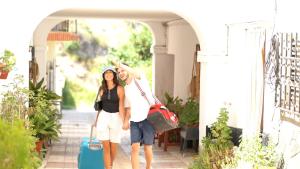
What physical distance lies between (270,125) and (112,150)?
265cm

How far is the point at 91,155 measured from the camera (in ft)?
37.0

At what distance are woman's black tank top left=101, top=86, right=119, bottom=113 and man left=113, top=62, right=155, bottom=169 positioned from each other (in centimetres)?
21

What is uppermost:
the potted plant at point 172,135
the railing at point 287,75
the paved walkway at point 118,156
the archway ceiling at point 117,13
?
the archway ceiling at point 117,13

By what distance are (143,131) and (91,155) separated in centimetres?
121

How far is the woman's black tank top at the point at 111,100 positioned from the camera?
423 inches

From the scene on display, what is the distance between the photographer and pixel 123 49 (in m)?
31.1

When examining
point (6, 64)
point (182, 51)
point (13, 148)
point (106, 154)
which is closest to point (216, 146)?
point (106, 154)

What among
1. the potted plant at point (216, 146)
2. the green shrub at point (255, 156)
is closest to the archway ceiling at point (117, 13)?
the potted plant at point (216, 146)

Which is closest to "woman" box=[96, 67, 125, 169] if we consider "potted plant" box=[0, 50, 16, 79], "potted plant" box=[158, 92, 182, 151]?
"potted plant" box=[0, 50, 16, 79]

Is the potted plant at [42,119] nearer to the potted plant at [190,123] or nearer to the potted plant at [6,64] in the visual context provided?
the potted plant at [6,64]

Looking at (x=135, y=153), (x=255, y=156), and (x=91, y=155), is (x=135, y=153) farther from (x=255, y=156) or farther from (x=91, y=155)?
(x=255, y=156)

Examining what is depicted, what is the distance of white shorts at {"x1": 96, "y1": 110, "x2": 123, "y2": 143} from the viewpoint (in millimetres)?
10773

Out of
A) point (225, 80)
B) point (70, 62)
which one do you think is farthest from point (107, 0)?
point (70, 62)

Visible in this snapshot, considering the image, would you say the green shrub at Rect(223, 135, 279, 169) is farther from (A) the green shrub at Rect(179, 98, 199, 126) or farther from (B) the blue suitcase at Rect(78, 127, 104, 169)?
(A) the green shrub at Rect(179, 98, 199, 126)
